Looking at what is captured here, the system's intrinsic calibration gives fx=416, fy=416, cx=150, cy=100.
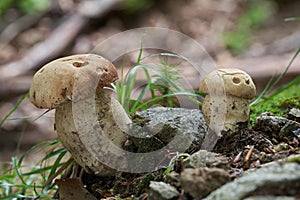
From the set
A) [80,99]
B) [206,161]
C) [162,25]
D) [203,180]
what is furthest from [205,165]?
[162,25]

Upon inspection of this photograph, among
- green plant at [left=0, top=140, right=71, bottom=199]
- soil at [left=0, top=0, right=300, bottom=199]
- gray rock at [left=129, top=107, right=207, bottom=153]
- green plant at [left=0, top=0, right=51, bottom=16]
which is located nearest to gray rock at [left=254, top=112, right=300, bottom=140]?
gray rock at [left=129, top=107, right=207, bottom=153]

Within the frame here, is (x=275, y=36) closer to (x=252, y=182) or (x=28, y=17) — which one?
(x=28, y=17)

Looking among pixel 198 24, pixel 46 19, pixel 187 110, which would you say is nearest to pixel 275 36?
pixel 198 24

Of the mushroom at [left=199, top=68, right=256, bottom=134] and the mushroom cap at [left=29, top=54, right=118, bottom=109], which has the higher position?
the mushroom cap at [left=29, top=54, right=118, bottom=109]

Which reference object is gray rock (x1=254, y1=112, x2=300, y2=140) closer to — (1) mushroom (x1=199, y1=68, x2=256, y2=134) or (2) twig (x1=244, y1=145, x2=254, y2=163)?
(1) mushroom (x1=199, y1=68, x2=256, y2=134)

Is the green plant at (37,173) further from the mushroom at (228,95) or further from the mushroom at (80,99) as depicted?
the mushroom at (228,95)

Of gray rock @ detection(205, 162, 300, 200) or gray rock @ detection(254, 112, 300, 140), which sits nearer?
gray rock @ detection(205, 162, 300, 200)

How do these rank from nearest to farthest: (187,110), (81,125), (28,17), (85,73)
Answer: (85,73)
(81,125)
(187,110)
(28,17)
